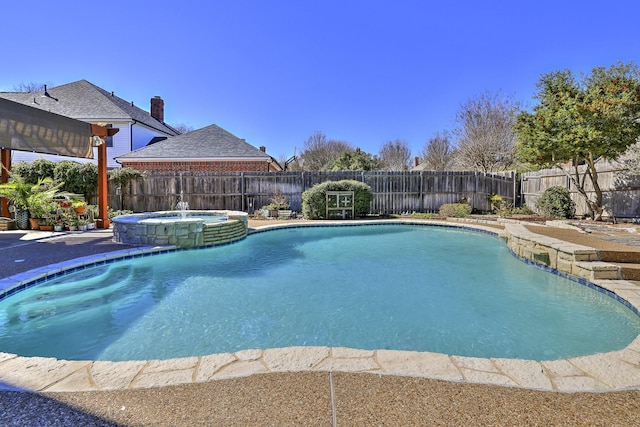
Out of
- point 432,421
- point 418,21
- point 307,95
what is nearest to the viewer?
point 432,421

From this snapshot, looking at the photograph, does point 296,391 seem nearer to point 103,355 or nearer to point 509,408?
point 509,408

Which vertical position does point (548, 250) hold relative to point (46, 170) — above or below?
below

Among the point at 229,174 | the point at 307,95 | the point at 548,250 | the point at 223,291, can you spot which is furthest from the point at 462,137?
the point at 223,291

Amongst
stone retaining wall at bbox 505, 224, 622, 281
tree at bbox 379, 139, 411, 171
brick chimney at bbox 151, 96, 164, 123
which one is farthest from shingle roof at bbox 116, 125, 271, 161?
tree at bbox 379, 139, 411, 171

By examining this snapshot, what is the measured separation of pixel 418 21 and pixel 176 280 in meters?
12.0

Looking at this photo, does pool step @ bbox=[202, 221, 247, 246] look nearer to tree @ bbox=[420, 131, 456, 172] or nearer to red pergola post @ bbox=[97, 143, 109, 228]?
red pergola post @ bbox=[97, 143, 109, 228]

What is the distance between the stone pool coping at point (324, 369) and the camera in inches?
79.1

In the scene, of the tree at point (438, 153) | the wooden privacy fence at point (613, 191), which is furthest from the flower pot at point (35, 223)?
the tree at point (438, 153)

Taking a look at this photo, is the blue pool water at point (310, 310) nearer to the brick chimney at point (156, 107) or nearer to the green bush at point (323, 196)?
the green bush at point (323, 196)

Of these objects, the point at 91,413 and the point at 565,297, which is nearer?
the point at 91,413

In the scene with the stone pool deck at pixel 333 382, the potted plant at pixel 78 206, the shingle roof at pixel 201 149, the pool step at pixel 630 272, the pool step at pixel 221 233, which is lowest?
the stone pool deck at pixel 333 382

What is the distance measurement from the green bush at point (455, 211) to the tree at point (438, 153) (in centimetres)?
1695

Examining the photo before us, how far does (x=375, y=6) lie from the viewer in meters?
10.5

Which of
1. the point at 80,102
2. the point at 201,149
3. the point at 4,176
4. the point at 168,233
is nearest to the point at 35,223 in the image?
the point at 4,176
